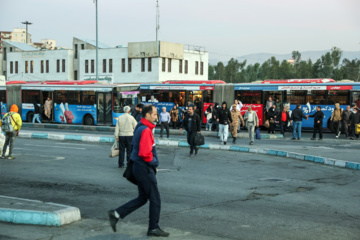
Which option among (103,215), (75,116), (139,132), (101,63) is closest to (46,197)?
(103,215)

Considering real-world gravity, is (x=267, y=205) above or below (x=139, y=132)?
below

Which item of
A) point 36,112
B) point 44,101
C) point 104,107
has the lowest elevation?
point 36,112

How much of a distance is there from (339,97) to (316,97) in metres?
1.35

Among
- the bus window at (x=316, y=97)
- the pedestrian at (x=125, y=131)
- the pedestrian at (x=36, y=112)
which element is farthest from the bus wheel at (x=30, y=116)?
the pedestrian at (x=125, y=131)

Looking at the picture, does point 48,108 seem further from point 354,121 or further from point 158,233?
point 158,233

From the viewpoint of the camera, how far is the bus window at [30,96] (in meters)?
35.9

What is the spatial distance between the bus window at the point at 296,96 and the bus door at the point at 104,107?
40.1 ft

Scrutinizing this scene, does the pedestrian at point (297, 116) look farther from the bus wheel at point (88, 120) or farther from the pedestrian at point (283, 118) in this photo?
the bus wheel at point (88, 120)

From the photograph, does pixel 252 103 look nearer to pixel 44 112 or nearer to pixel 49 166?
pixel 44 112

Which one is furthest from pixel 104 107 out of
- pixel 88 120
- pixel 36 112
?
pixel 36 112

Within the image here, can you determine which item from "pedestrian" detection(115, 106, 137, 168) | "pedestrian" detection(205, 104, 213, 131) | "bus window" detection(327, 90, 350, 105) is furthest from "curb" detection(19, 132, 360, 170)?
"bus window" detection(327, 90, 350, 105)

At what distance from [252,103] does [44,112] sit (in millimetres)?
15867

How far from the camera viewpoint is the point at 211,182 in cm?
1106

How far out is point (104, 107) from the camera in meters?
33.2
